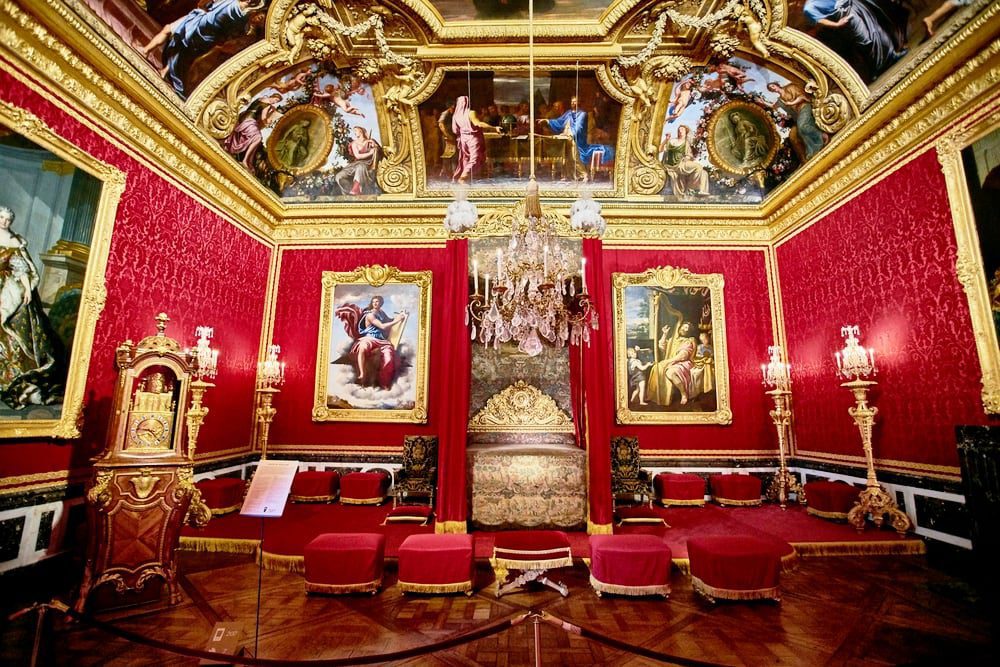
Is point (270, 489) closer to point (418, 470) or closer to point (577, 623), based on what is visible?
point (577, 623)

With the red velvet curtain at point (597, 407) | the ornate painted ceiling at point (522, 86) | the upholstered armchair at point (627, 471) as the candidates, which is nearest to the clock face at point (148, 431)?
the ornate painted ceiling at point (522, 86)

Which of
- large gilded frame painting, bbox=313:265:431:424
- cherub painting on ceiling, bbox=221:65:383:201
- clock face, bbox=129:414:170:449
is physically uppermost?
cherub painting on ceiling, bbox=221:65:383:201

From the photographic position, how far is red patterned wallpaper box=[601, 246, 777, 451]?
824cm

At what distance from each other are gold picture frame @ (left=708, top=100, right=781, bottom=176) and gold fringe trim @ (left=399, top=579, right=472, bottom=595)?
8586 millimetres

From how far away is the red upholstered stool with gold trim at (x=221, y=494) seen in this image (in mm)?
6547

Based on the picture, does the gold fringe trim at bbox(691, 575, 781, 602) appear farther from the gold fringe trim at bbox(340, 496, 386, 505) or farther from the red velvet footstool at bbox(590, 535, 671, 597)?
the gold fringe trim at bbox(340, 496, 386, 505)

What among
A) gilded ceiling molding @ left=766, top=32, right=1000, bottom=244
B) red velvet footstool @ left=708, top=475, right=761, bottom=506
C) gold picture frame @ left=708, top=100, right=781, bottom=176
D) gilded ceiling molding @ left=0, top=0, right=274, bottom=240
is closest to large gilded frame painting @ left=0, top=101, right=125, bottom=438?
gilded ceiling molding @ left=0, top=0, right=274, bottom=240

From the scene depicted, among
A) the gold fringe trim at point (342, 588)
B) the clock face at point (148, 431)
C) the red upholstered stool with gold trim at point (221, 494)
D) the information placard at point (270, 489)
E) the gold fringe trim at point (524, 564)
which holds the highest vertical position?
the clock face at point (148, 431)

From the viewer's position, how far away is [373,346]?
27.9ft

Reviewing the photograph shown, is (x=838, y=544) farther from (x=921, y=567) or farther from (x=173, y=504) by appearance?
(x=173, y=504)

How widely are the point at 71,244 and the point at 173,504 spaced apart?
3110 millimetres

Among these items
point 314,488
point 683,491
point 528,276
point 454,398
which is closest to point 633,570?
point 454,398

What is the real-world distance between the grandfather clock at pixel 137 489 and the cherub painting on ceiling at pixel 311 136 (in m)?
4.37

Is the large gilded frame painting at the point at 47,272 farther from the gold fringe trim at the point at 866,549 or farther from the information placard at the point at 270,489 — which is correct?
the gold fringe trim at the point at 866,549
